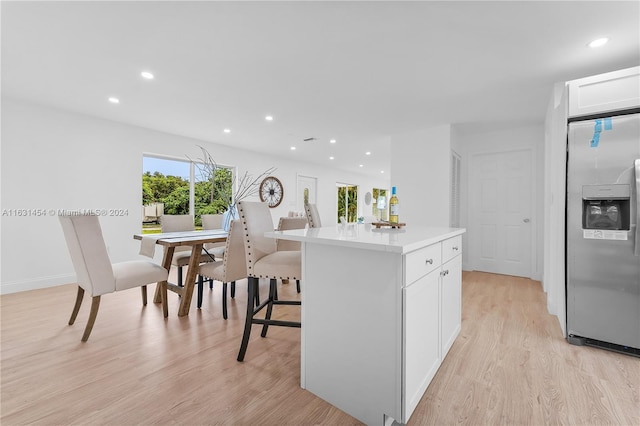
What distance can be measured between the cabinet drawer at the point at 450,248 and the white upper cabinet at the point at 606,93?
1428mm

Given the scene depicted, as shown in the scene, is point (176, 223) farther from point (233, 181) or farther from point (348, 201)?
point (348, 201)

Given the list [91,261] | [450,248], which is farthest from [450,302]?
[91,261]

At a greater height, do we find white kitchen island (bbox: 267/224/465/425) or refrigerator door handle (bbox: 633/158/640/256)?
refrigerator door handle (bbox: 633/158/640/256)

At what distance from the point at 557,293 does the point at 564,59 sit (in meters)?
2.09

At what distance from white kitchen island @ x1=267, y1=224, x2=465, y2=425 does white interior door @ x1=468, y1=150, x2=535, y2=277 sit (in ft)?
12.1

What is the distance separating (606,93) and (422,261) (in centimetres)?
209

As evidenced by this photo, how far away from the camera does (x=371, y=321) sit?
133 cm

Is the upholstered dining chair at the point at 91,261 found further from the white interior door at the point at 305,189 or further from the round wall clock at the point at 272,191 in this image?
the white interior door at the point at 305,189

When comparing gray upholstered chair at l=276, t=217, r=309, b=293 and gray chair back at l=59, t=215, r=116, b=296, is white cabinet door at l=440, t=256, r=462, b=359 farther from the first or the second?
gray chair back at l=59, t=215, r=116, b=296

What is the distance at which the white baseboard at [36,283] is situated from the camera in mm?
3479

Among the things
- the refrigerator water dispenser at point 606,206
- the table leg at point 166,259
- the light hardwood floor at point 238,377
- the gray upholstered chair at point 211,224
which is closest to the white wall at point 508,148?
the light hardwood floor at point 238,377

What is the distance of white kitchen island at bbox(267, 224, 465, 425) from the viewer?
4.14ft

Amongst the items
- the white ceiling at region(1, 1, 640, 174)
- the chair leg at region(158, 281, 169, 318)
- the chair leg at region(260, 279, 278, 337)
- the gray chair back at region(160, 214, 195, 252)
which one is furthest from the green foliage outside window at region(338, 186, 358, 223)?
the chair leg at region(260, 279, 278, 337)

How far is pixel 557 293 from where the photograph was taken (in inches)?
106
